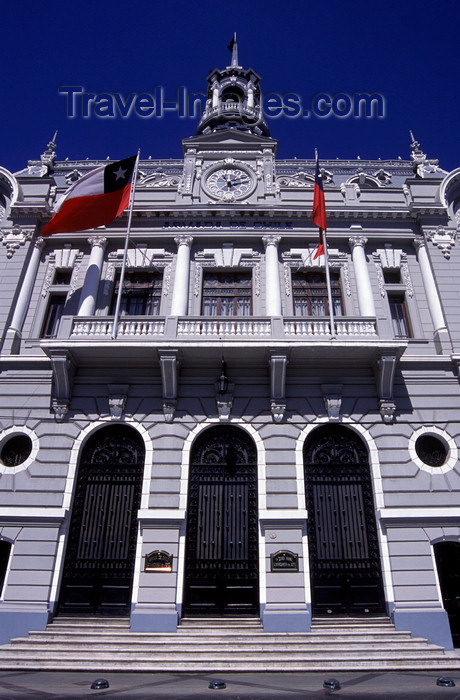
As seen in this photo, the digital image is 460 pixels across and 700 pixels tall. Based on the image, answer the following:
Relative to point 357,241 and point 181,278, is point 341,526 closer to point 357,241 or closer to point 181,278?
point 181,278

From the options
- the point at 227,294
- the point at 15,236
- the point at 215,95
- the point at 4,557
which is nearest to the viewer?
the point at 4,557

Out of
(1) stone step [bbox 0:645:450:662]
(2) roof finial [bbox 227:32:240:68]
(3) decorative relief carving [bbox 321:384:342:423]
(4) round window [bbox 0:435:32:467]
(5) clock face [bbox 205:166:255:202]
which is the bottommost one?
(1) stone step [bbox 0:645:450:662]

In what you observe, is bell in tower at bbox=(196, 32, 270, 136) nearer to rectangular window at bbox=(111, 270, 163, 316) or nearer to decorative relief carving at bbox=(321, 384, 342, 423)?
rectangular window at bbox=(111, 270, 163, 316)

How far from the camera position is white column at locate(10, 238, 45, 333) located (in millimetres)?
16484

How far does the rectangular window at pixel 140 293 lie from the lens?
1728 centimetres

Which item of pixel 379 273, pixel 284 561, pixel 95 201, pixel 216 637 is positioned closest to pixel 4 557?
pixel 216 637

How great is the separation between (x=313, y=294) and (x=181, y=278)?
16.4 ft

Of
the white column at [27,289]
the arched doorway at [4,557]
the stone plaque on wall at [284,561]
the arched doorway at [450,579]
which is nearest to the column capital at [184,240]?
the white column at [27,289]

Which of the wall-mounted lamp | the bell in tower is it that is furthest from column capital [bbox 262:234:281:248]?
the bell in tower

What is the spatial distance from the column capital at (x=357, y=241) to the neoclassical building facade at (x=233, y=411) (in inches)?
8.3

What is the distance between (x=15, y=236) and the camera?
18.0 meters

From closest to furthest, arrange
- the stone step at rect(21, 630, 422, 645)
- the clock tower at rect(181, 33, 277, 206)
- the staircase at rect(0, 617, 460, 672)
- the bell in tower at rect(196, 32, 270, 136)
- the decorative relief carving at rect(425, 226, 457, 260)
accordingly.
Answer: the staircase at rect(0, 617, 460, 672) → the stone step at rect(21, 630, 422, 645) → the decorative relief carving at rect(425, 226, 457, 260) → the clock tower at rect(181, 33, 277, 206) → the bell in tower at rect(196, 32, 270, 136)

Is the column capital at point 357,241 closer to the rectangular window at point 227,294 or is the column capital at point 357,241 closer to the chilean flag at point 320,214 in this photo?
the chilean flag at point 320,214

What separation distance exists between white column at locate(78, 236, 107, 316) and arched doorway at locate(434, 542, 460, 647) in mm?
13386
